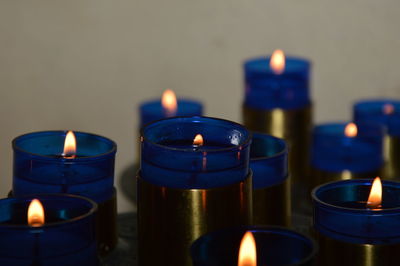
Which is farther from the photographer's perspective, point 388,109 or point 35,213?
point 388,109

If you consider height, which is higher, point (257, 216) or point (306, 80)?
point (306, 80)

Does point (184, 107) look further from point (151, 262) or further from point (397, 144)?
point (151, 262)

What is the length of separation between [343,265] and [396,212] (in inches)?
2.7

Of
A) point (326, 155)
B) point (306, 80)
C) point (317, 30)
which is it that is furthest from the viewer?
point (317, 30)

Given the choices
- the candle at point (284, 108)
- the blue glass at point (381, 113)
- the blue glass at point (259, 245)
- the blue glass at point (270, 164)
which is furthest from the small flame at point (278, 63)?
the blue glass at point (259, 245)

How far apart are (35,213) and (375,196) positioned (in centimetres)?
31

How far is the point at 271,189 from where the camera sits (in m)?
0.87

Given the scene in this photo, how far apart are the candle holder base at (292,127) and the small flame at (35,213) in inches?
20.1

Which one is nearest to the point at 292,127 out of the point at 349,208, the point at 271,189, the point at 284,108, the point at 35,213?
the point at 284,108

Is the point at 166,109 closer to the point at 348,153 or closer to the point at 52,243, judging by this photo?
the point at 348,153

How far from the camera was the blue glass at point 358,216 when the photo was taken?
73 centimetres

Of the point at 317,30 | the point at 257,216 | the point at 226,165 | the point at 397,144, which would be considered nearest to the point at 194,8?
the point at 317,30

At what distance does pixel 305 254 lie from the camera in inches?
27.1

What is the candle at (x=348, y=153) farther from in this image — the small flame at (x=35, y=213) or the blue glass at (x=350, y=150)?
the small flame at (x=35, y=213)
